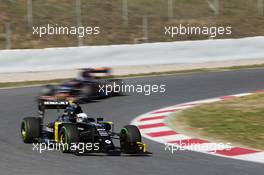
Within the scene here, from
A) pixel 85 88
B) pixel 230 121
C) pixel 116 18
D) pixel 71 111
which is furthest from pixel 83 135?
pixel 116 18

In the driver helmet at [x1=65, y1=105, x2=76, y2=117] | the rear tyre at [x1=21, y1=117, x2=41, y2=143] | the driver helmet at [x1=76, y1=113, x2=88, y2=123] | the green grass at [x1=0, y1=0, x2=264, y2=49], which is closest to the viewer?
the driver helmet at [x1=76, y1=113, x2=88, y2=123]

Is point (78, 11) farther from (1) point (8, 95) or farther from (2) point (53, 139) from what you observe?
(2) point (53, 139)

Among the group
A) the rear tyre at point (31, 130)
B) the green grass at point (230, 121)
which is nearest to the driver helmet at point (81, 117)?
the rear tyre at point (31, 130)

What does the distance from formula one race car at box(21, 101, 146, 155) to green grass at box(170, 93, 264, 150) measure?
184 cm

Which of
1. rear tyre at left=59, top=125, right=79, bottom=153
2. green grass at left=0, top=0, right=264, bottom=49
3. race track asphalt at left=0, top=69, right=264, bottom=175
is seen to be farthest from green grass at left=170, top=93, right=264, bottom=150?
green grass at left=0, top=0, right=264, bottom=49

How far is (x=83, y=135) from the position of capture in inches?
387

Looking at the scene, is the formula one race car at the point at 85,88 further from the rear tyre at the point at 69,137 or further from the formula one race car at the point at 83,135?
the rear tyre at the point at 69,137

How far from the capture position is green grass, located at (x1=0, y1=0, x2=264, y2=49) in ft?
82.4

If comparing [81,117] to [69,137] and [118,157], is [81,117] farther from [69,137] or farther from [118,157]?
[118,157]

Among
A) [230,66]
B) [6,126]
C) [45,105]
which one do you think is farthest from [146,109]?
[230,66]

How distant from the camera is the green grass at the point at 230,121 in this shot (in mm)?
11031

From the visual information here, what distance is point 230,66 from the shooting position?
2355 centimetres

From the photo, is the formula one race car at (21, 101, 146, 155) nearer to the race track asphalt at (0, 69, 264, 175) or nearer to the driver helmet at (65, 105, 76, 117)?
the driver helmet at (65, 105, 76, 117)

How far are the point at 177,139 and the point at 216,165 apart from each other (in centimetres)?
222
